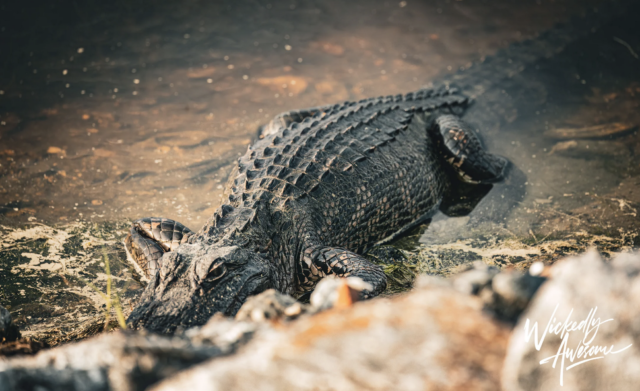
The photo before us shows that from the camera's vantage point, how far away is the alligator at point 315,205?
3.18m

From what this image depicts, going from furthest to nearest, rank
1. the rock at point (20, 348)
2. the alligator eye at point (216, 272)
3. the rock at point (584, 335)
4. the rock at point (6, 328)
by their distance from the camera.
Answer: the alligator eye at point (216, 272)
the rock at point (6, 328)
the rock at point (20, 348)
the rock at point (584, 335)

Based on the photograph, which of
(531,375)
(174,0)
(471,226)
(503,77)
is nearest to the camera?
(531,375)

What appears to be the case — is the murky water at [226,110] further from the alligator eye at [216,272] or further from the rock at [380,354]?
the rock at [380,354]

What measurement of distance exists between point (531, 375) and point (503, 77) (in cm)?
682

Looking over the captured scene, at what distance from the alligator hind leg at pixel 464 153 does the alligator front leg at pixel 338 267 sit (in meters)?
2.20

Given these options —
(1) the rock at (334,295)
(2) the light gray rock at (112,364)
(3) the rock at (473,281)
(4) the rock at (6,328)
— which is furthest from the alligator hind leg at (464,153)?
(4) the rock at (6,328)

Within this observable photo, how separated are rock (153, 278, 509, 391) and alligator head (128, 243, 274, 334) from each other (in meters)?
1.35

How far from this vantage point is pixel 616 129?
6.30m

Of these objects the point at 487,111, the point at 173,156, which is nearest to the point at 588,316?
the point at 173,156

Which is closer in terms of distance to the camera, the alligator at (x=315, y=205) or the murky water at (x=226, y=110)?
the alligator at (x=315, y=205)

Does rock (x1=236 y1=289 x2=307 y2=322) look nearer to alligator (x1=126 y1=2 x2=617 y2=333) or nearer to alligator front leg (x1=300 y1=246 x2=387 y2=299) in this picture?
alligator (x1=126 y1=2 x2=617 y2=333)

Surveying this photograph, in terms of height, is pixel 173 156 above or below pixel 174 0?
below

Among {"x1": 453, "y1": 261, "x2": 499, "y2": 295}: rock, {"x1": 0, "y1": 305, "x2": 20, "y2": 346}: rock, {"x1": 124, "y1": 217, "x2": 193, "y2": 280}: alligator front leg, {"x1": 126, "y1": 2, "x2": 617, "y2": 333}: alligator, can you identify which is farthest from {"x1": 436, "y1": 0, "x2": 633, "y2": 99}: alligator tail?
{"x1": 0, "y1": 305, "x2": 20, "y2": 346}: rock

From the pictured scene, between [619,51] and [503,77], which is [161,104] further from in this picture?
[619,51]
